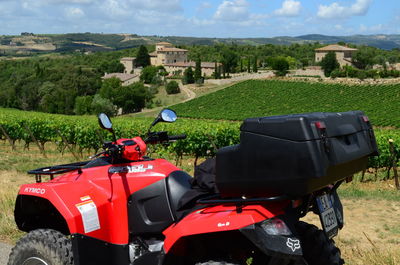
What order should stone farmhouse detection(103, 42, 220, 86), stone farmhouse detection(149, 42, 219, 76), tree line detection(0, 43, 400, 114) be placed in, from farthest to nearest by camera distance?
stone farmhouse detection(103, 42, 220, 86)
stone farmhouse detection(149, 42, 219, 76)
tree line detection(0, 43, 400, 114)

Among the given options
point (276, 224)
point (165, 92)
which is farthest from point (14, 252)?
point (165, 92)

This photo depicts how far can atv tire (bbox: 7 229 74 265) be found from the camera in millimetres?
3762

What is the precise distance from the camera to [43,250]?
12.5 feet

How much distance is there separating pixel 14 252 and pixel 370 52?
145690 mm

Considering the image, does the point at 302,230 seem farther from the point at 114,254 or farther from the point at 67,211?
the point at 67,211

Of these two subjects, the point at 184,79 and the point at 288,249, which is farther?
the point at 184,79

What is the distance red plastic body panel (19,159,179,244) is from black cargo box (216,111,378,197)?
75 cm

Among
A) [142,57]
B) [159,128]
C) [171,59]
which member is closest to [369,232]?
[159,128]

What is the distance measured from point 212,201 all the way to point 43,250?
161cm

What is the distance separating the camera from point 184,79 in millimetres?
103875

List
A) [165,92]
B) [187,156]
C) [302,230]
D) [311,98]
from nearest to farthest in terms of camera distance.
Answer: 1. [302,230]
2. [187,156]
3. [311,98]
4. [165,92]

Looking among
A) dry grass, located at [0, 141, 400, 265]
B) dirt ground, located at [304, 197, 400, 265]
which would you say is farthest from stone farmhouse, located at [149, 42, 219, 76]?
dirt ground, located at [304, 197, 400, 265]

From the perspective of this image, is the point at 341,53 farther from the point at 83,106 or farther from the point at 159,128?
the point at 159,128

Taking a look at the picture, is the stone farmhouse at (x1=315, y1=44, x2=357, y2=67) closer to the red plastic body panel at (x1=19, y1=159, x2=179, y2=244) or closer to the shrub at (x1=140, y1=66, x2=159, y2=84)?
the shrub at (x1=140, y1=66, x2=159, y2=84)
